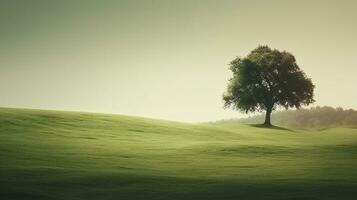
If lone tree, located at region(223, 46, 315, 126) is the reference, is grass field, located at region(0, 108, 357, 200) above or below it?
below

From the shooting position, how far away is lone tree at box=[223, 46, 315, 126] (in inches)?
3688

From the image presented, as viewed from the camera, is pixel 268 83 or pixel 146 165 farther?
pixel 268 83

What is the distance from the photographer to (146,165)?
3173 centimetres

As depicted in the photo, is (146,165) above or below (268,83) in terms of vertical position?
below

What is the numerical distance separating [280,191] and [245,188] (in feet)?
5.09

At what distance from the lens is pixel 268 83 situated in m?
94.2

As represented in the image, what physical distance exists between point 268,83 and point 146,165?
215 feet

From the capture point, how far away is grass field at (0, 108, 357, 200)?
71.0 feet

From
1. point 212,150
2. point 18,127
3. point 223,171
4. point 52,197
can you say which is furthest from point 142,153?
point 52,197

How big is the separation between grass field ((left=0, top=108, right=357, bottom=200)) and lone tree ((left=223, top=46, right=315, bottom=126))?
37398 millimetres

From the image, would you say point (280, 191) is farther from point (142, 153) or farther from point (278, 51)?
point (278, 51)

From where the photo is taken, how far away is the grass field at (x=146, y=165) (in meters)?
21.6

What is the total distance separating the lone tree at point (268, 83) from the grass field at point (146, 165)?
123ft

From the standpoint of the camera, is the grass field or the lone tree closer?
the grass field
